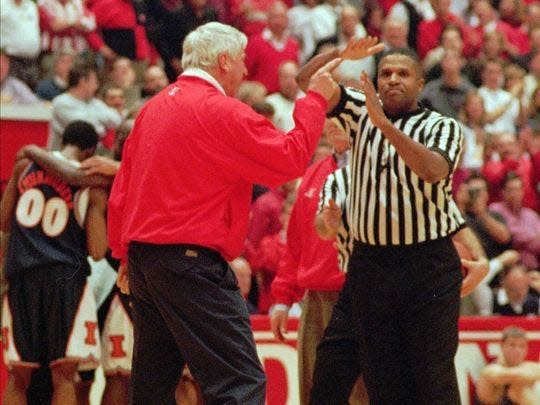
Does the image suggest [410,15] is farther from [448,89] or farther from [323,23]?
[448,89]

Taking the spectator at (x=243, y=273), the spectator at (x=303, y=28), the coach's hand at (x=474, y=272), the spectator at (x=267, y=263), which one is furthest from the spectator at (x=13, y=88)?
the coach's hand at (x=474, y=272)

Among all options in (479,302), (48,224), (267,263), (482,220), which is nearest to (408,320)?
(48,224)

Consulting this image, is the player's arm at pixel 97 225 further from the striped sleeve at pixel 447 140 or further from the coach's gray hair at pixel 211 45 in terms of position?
the striped sleeve at pixel 447 140

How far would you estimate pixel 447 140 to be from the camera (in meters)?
6.24

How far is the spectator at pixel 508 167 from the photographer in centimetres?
1277

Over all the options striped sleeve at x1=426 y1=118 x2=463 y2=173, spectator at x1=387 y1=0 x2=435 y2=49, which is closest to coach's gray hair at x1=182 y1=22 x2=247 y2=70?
striped sleeve at x1=426 y1=118 x2=463 y2=173

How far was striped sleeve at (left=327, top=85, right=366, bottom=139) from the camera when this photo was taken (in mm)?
6516

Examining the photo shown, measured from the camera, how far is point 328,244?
24.2 ft

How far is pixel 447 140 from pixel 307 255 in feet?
4.92

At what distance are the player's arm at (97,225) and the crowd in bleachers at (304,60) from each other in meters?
2.33

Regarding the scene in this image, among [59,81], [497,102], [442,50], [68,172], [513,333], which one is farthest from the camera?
[442,50]

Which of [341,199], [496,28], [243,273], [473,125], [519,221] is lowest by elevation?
[519,221]

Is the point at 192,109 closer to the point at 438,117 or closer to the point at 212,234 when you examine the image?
the point at 212,234

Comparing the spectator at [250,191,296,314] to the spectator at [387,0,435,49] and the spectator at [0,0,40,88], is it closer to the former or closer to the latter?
the spectator at [0,0,40,88]
